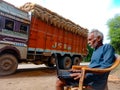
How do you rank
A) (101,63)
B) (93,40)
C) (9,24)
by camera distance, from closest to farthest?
(101,63) < (93,40) < (9,24)

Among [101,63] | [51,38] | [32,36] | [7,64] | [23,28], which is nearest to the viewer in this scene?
[101,63]

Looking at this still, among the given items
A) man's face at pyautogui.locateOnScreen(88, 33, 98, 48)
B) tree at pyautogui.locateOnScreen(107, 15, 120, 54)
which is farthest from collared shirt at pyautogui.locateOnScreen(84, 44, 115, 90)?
tree at pyautogui.locateOnScreen(107, 15, 120, 54)

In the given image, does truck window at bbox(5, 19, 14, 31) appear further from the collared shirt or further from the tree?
the tree

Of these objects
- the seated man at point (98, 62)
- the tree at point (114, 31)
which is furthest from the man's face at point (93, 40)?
the tree at point (114, 31)

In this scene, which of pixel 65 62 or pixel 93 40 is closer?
pixel 93 40

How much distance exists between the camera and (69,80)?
354 centimetres

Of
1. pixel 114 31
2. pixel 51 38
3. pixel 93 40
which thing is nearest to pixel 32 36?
pixel 51 38

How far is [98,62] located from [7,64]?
637 cm

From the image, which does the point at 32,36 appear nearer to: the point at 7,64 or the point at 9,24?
the point at 9,24

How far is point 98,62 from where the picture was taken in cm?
348

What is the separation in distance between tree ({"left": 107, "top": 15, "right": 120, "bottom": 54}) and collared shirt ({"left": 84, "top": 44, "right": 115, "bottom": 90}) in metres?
42.8

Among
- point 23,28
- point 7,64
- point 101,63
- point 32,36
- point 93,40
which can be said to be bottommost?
point 7,64

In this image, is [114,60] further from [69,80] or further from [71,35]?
[71,35]

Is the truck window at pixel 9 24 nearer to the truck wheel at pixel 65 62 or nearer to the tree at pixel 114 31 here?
the truck wheel at pixel 65 62
